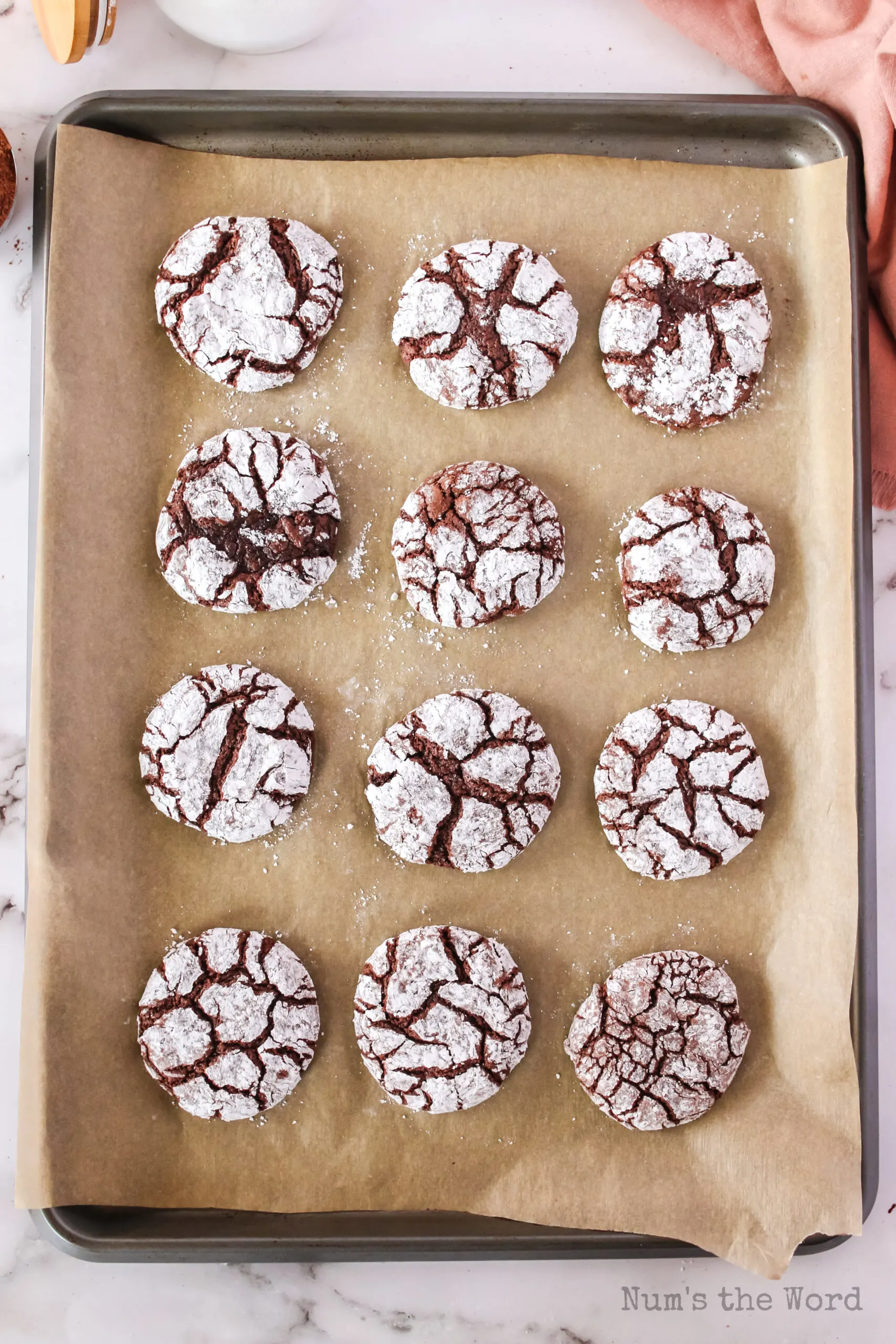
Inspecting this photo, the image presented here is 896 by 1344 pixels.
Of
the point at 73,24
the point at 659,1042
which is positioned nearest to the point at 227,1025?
the point at 659,1042

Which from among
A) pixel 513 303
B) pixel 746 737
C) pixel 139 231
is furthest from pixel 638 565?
pixel 139 231

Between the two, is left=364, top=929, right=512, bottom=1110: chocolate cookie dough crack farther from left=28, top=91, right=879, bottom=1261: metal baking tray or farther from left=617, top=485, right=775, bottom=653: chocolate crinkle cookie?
left=617, top=485, right=775, bottom=653: chocolate crinkle cookie

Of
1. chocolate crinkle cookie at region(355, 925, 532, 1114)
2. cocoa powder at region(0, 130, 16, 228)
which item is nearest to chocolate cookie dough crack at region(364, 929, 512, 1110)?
chocolate crinkle cookie at region(355, 925, 532, 1114)

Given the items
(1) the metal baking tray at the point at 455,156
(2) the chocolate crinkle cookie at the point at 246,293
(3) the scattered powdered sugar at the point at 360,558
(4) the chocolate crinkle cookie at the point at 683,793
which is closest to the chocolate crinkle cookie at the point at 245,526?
(3) the scattered powdered sugar at the point at 360,558

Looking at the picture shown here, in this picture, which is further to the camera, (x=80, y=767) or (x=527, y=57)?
(x=527, y=57)

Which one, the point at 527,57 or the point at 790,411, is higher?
the point at 527,57

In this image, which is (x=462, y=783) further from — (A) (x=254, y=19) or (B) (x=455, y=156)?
(A) (x=254, y=19)

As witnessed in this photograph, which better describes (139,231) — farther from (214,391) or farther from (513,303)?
(513,303)
